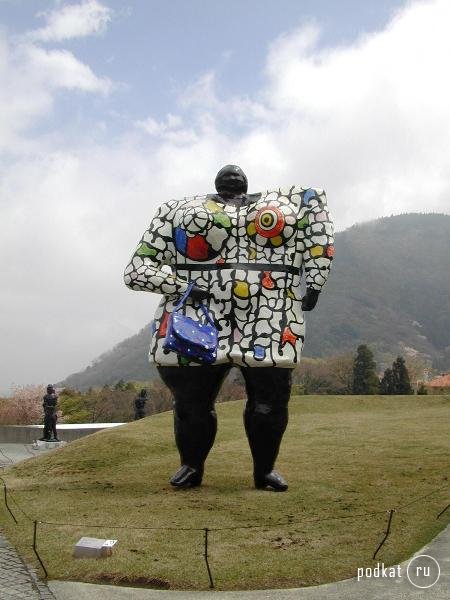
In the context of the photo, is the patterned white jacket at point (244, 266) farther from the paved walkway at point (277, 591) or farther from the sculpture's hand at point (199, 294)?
the paved walkway at point (277, 591)

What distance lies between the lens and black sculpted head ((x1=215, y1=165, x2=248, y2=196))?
7113mm

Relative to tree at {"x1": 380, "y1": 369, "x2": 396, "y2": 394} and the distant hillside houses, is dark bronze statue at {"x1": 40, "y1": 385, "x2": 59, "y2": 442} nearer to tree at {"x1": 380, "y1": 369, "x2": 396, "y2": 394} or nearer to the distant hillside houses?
tree at {"x1": 380, "y1": 369, "x2": 396, "y2": 394}

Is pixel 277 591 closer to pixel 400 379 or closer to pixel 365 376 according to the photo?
pixel 400 379

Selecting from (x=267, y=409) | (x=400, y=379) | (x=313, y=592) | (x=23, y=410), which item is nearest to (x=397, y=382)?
(x=400, y=379)

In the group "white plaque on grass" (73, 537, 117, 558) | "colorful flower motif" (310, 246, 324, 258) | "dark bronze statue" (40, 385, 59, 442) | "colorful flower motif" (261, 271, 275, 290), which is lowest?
"white plaque on grass" (73, 537, 117, 558)

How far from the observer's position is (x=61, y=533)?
539 centimetres

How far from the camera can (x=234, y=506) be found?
6.21 metres

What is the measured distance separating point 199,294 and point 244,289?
0.45 m

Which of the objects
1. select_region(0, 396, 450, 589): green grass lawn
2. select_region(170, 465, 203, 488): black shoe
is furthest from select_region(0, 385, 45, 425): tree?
select_region(170, 465, 203, 488): black shoe

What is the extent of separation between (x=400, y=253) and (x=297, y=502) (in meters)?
114

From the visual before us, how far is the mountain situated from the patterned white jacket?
58.1 meters

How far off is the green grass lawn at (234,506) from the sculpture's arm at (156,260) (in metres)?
2.11

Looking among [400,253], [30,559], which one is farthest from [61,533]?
[400,253]

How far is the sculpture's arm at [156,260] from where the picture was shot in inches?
258
